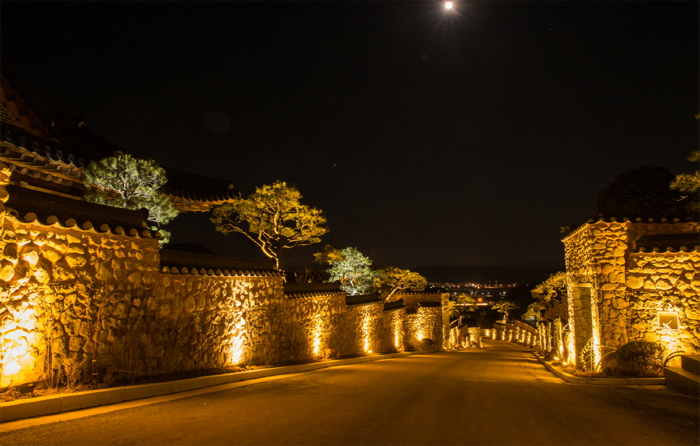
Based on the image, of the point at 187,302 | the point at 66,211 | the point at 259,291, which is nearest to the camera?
the point at 66,211

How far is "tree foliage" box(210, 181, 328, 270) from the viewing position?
16.1 meters

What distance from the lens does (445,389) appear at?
9195mm

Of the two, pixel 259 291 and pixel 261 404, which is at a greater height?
pixel 259 291

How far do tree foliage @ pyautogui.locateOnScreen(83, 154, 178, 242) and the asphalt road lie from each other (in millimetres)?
4703

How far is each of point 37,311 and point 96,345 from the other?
1227 mm

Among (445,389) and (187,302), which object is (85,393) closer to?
(187,302)

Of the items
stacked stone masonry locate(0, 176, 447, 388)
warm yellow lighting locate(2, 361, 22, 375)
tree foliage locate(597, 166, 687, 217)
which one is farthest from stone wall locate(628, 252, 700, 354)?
tree foliage locate(597, 166, 687, 217)

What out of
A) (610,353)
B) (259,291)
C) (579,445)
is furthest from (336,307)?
(579,445)

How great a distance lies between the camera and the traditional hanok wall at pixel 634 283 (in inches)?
413

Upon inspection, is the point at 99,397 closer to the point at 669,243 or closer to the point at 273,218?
the point at 273,218

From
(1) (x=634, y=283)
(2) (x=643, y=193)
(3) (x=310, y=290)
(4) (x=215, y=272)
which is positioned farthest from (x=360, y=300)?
(2) (x=643, y=193)

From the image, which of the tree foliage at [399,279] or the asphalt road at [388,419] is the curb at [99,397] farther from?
the tree foliage at [399,279]

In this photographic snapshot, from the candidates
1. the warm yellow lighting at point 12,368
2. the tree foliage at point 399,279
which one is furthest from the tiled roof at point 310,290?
the tree foliage at point 399,279

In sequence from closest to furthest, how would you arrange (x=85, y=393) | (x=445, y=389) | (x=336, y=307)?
(x=85, y=393)
(x=445, y=389)
(x=336, y=307)
